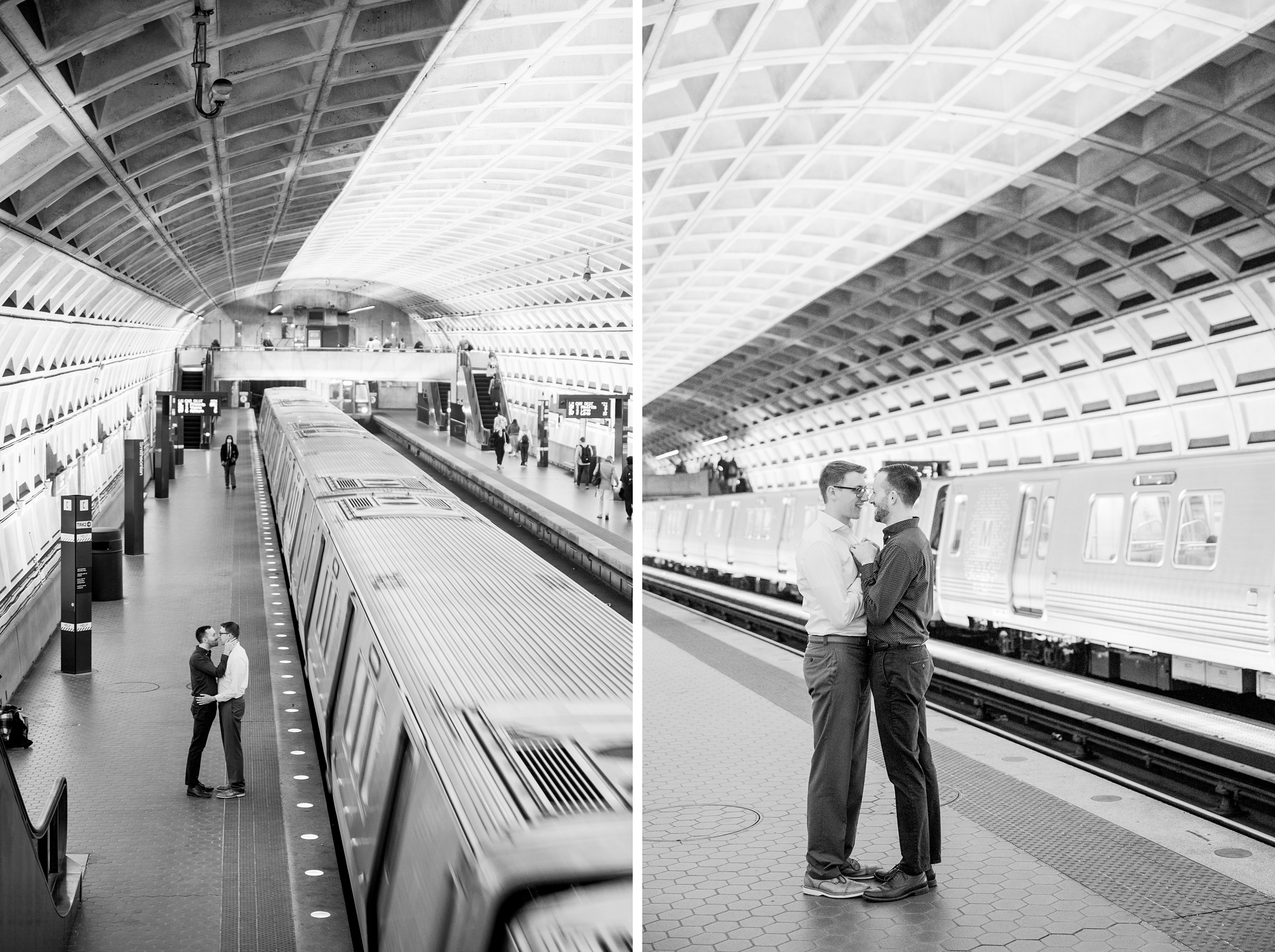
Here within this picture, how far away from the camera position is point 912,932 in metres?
4.82

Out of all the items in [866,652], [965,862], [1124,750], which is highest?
[866,652]

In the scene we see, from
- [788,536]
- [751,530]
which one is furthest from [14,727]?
[751,530]

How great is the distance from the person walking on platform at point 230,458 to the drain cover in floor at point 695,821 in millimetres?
3826

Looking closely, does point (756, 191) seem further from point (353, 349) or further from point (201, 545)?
point (201, 545)

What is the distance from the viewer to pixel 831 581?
4793 millimetres

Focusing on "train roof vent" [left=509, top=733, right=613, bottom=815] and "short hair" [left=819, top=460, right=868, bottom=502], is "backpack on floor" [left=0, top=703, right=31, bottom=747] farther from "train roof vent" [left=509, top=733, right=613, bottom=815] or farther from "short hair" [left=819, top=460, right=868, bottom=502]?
"short hair" [left=819, top=460, right=868, bottom=502]

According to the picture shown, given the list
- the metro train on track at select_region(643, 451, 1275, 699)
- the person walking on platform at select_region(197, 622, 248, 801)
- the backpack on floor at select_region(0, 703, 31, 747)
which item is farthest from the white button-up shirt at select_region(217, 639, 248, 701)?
the metro train on track at select_region(643, 451, 1275, 699)

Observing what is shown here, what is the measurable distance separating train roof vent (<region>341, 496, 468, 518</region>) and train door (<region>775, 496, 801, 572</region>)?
1001 centimetres

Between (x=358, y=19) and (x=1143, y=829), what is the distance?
6.43m

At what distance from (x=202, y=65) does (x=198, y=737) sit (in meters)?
3.28

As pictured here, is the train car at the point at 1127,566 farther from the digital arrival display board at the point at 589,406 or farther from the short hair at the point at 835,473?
the digital arrival display board at the point at 589,406

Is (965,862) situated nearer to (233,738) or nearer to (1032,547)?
(233,738)

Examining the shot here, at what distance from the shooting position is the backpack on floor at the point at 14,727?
177 inches

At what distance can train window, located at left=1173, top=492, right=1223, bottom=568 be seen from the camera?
31.6 feet
